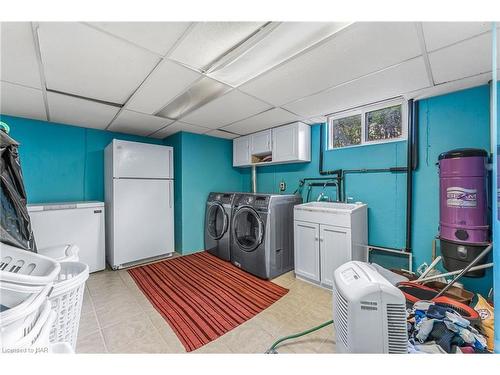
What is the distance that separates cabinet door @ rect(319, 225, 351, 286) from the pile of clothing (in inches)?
33.2

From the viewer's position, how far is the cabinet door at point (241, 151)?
3.76m

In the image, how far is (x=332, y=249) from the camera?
2.31m

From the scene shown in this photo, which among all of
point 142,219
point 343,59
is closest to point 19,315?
point 343,59

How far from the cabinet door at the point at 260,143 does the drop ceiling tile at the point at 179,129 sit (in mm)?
859

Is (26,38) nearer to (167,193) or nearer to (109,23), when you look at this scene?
(109,23)

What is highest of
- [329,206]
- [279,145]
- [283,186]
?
[279,145]

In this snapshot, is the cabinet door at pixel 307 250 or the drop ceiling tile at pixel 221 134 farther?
the drop ceiling tile at pixel 221 134

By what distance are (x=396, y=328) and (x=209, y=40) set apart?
1961mm

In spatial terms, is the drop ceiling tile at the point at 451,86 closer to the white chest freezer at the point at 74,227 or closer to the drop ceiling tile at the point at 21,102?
the drop ceiling tile at the point at 21,102

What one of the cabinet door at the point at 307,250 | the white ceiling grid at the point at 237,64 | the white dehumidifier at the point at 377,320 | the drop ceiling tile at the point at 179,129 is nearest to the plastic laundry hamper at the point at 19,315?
the white dehumidifier at the point at 377,320

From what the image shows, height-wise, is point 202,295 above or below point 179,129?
below

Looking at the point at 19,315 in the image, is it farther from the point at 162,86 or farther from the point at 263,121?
the point at 263,121

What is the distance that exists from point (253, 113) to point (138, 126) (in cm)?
191
